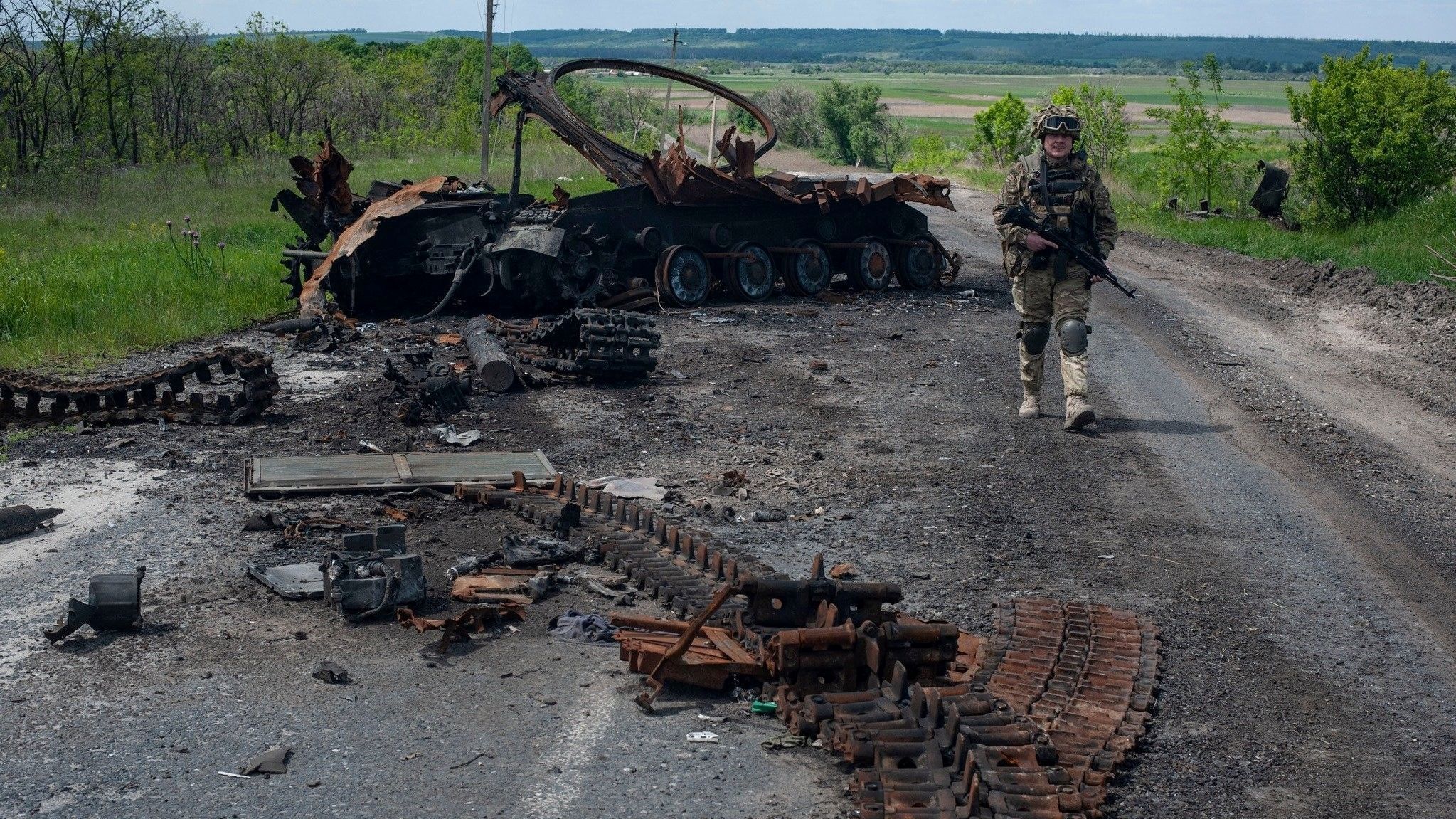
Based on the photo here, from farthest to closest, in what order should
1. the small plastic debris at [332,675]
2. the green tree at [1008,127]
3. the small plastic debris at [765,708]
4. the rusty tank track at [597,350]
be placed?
the green tree at [1008,127], the rusty tank track at [597,350], the small plastic debris at [332,675], the small plastic debris at [765,708]

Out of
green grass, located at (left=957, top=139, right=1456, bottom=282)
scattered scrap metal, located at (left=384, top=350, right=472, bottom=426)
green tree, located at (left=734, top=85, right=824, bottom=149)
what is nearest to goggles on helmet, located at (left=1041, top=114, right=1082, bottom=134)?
scattered scrap metal, located at (left=384, top=350, right=472, bottom=426)

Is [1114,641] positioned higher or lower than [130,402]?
higher

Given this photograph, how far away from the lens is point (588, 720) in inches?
204

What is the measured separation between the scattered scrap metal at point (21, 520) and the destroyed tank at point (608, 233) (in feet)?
24.9

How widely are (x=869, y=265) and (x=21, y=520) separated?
12304 millimetres

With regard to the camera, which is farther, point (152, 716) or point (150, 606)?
point (150, 606)

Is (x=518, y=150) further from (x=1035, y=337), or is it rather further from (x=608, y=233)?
(x=1035, y=337)

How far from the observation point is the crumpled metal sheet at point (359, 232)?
15336 millimetres

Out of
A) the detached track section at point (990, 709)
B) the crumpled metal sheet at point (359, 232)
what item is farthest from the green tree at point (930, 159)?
the detached track section at point (990, 709)

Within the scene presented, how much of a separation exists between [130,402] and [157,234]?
41.8 feet

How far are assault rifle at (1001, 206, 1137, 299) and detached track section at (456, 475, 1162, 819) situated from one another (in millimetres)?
4311

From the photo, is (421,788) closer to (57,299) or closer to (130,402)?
(130,402)

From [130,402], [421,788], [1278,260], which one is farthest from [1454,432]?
[1278,260]

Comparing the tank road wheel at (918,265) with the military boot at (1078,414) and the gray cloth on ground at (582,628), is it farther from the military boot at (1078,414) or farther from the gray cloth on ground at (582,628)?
the gray cloth on ground at (582,628)
